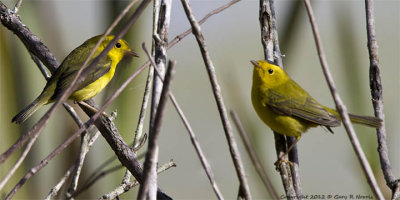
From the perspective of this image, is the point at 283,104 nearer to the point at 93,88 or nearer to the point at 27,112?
the point at 93,88

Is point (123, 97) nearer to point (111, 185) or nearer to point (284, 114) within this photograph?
point (111, 185)

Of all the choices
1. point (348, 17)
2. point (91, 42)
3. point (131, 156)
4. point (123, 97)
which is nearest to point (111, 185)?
point (123, 97)

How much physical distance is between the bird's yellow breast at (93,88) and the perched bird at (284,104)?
1499mm

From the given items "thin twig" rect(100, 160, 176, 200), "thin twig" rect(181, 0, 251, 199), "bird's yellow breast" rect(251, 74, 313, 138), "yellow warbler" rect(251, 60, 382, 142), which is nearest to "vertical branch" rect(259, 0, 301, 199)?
"bird's yellow breast" rect(251, 74, 313, 138)

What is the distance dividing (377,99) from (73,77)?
266cm

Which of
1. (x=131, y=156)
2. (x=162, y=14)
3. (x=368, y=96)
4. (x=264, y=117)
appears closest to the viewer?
(x=162, y=14)

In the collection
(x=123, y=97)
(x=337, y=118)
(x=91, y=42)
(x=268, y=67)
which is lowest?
(x=337, y=118)

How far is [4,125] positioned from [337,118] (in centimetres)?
281

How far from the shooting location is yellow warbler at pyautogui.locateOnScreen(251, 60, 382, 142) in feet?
12.8

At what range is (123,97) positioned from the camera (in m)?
3.78

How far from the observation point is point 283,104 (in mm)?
4082

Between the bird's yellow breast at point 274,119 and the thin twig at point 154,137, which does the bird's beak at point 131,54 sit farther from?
the thin twig at point 154,137

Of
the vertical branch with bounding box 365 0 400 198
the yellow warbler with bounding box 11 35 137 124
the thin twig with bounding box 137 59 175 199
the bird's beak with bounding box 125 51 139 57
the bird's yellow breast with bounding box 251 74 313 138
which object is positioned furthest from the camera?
the bird's beak with bounding box 125 51 139 57

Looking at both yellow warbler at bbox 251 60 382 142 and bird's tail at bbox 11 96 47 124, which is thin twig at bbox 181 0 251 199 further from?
bird's tail at bbox 11 96 47 124
